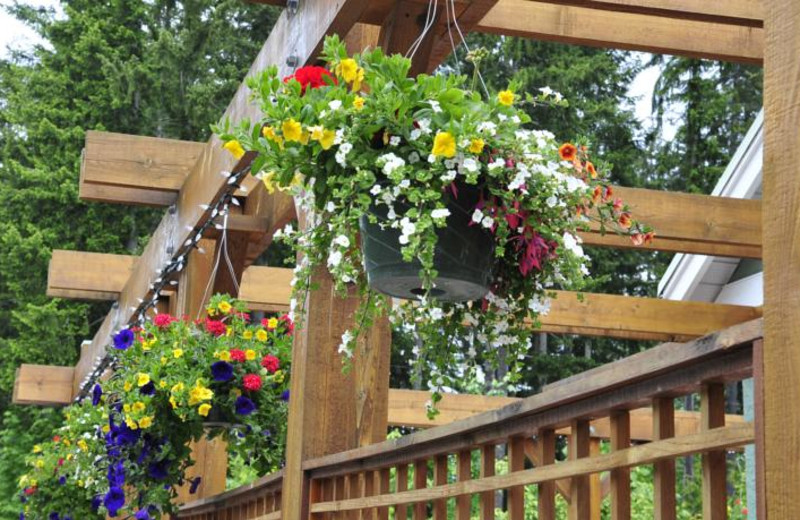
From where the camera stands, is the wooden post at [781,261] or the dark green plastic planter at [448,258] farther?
the dark green plastic planter at [448,258]

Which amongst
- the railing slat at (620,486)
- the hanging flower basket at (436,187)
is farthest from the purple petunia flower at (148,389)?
the railing slat at (620,486)

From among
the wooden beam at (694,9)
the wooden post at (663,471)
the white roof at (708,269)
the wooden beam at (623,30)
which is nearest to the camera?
the wooden post at (663,471)

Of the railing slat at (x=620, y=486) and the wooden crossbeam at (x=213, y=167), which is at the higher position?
the wooden crossbeam at (x=213, y=167)

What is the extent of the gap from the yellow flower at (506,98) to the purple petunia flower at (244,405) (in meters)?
2.31

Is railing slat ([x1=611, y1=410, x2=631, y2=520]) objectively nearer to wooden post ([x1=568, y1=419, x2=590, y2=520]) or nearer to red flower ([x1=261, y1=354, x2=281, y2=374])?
wooden post ([x1=568, y1=419, x2=590, y2=520])

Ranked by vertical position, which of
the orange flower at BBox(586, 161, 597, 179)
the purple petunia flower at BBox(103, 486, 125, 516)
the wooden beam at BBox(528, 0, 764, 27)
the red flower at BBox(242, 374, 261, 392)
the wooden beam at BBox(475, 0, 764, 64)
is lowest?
the purple petunia flower at BBox(103, 486, 125, 516)

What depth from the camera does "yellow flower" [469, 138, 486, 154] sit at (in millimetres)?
2461

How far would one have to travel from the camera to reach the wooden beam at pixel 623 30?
4.18 m

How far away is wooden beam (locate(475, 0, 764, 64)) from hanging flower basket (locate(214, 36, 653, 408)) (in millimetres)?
1471

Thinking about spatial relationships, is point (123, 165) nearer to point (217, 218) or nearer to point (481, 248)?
point (217, 218)

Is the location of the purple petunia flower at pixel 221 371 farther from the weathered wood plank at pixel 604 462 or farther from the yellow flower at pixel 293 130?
the yellow flower at pixel 293 130

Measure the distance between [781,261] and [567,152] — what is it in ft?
3.62

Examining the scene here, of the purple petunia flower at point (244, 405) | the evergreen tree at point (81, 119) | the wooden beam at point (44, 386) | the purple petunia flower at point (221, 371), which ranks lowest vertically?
the purple petunia flower at point (244, 405)

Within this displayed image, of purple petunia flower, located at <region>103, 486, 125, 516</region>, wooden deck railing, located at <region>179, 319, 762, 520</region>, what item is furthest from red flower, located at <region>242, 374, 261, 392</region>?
wooden deck railing, located at <region>179, 319, 762, 520</region>
